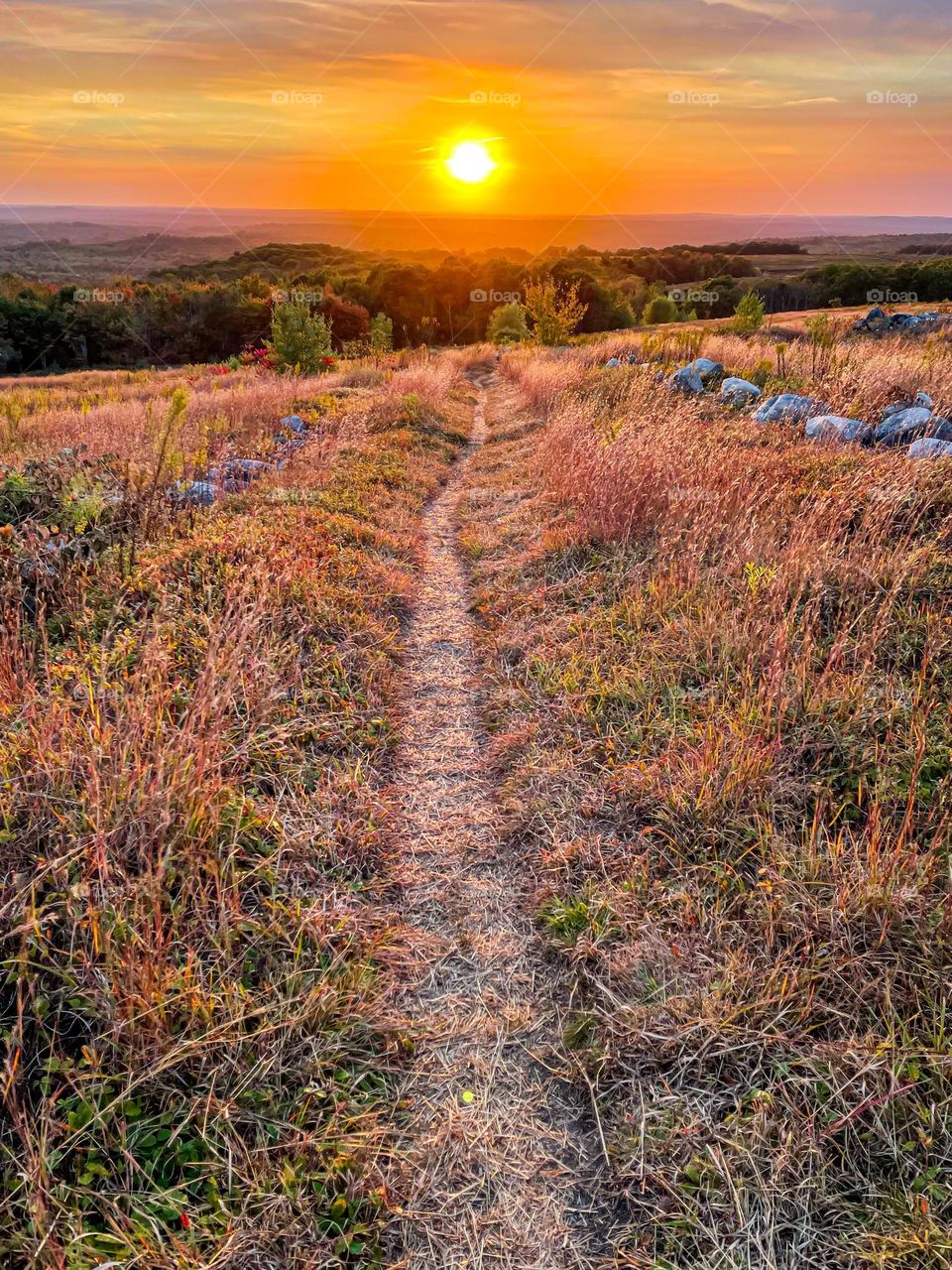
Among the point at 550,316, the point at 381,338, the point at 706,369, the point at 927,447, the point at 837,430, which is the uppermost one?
the point at 550,316

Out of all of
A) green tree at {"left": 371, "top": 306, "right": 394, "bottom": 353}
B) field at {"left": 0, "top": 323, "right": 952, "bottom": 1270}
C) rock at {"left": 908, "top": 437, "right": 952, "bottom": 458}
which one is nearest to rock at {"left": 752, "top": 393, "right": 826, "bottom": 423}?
rock at {"left": 908, "top": 437, "right": 952, "bottom": 458}

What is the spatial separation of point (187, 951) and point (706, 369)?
41.2 feet

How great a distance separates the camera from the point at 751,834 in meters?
3.10

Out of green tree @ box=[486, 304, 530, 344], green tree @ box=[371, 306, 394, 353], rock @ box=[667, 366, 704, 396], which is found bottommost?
rock @ box=[667, 366, 704, 396]

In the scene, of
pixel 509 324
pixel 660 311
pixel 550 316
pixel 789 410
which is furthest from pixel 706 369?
pixel 660 311

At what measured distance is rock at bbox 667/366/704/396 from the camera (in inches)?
440

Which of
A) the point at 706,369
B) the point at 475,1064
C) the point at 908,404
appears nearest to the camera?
the point at 475,1064

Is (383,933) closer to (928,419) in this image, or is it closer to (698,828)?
(698,828)

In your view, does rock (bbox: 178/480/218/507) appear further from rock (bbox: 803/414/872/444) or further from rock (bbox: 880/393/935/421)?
rock (bbox: 880/393/935/421)

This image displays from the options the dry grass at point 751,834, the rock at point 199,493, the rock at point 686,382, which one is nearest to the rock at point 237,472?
the rock at point 199,493

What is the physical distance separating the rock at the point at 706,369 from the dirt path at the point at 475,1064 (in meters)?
10.1

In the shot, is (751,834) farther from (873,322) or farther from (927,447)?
(873,322)

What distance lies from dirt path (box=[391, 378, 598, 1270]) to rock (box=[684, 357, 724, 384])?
1011 cm

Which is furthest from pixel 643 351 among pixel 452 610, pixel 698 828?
pixel 698 828
